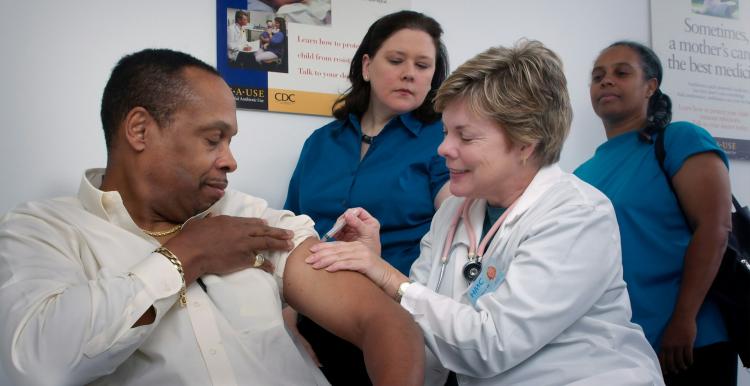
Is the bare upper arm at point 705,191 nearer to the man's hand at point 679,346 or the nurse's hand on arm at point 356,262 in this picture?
the man's hand at point 679,346

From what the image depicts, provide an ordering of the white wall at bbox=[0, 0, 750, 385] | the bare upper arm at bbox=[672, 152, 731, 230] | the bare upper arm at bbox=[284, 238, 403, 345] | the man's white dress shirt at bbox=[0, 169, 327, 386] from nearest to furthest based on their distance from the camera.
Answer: the man's white dress shirt at bbox=[0, 169, 327, 386] < the bare upper arm at bbox=[284, 238, 403, 345] < the white wall at bbox=[0, 0, 750, 385] < the bare upper arm at bbox=[672, 152, 731, 230]

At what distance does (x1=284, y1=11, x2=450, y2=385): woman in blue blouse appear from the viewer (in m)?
1.98

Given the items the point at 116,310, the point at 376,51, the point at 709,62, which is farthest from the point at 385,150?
the point at 709,62

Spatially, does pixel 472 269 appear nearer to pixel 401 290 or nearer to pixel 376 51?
pixel 401 290

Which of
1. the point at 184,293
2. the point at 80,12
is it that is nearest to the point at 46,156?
the point at 80,12

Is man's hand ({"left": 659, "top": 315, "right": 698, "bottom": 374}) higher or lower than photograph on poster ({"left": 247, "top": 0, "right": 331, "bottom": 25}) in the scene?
lower

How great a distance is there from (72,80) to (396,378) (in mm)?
1382

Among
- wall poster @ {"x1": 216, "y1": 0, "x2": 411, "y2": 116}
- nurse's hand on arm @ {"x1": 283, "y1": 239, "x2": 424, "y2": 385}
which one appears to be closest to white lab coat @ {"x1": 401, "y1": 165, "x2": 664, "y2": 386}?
nurse's hand on arm @ {"x1": 283, "y1": 239, "x2": 424, "y2": 385}

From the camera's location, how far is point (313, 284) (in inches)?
57.1

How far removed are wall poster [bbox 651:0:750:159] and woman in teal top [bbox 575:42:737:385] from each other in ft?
2.84

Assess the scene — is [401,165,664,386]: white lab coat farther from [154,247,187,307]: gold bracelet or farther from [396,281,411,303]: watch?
[154,247,187,307]: gold bracelet

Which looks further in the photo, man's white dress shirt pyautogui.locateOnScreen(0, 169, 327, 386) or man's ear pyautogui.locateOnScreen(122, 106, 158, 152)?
man's ear pyautogui.locateOnScreen(122, 106, 158, 152)

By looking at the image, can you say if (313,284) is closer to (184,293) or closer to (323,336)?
(184,293)

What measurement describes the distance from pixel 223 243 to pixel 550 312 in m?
0.66
